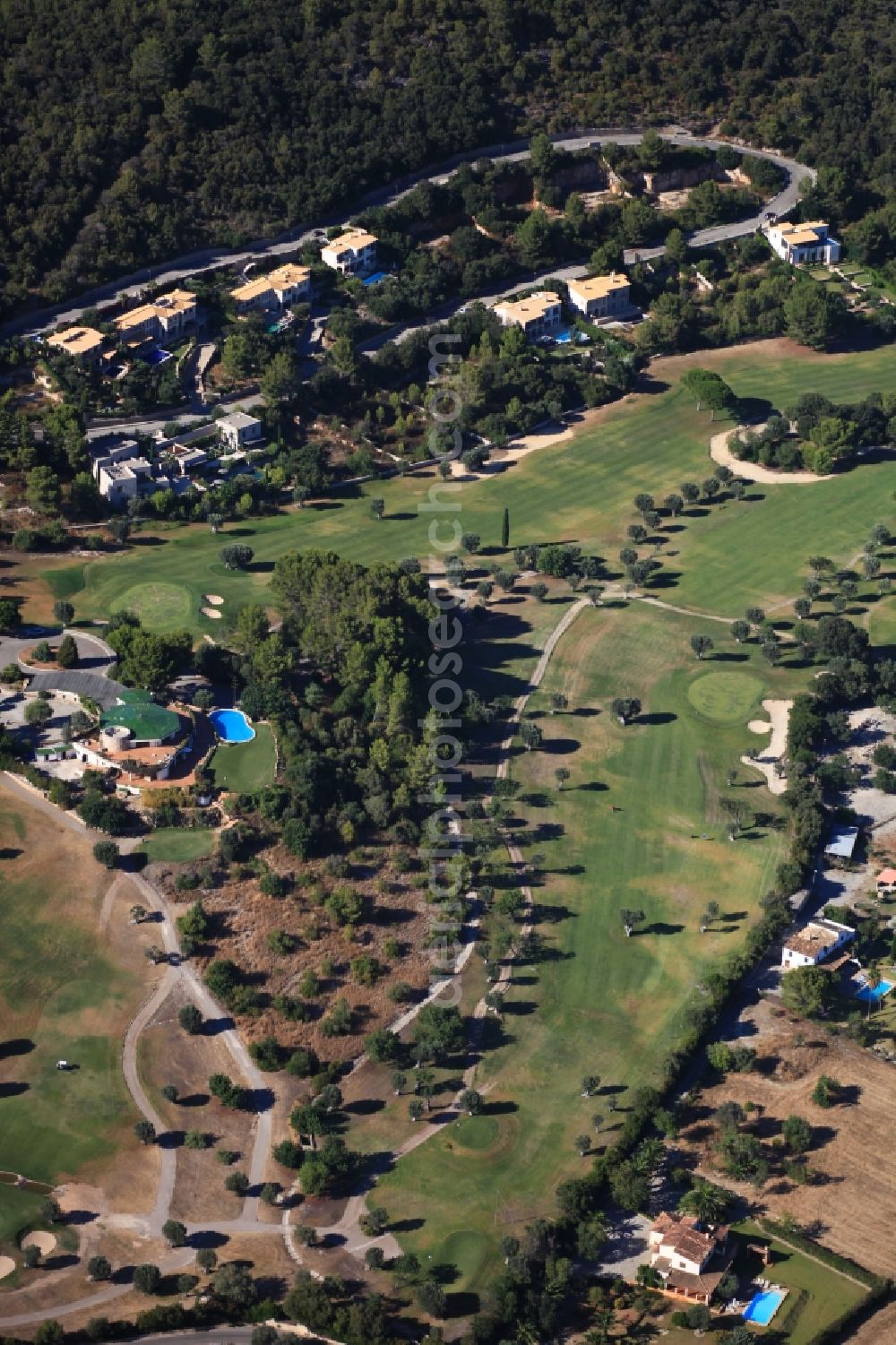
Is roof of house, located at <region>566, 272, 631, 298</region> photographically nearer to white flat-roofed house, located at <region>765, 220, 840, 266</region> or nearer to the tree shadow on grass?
white flat-roofed house, located at <region>765, 220, 840, 266</region>

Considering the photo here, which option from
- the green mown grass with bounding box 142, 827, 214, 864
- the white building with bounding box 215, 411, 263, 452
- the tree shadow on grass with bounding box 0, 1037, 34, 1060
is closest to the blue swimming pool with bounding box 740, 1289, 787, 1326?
the tree shadow on grass with bounding box 0, 1037, 34, 1060

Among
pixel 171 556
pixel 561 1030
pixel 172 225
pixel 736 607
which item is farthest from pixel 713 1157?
pixel 172 225

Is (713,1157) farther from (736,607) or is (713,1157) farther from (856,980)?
(736,607)

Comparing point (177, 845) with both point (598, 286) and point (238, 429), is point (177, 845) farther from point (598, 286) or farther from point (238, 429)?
point (598, 286)

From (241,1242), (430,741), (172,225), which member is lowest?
(241,1242)

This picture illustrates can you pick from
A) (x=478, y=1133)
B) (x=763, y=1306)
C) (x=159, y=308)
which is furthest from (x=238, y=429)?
(x=763, y=1306)
